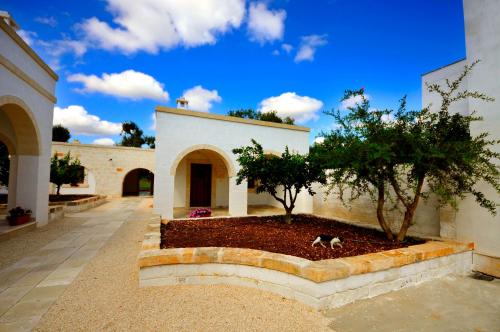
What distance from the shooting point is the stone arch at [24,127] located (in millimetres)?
6032

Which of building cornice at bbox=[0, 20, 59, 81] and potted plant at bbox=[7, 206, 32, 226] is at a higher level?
building cornice at bbox=[0, 20, 59, 81]

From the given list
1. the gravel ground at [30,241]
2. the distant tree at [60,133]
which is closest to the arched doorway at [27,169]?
the gravel ground at [30,241]

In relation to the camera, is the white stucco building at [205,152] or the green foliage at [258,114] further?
the green foliage at [258,114]

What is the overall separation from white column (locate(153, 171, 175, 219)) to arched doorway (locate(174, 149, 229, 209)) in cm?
346

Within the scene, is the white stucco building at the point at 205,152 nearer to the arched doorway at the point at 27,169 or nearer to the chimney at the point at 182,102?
the chimney at the point at 182,102

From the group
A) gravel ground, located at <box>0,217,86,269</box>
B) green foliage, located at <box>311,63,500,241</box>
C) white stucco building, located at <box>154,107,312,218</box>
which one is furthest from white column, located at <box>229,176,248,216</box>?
gravel ground, located at <box>0,217,86,269</box>

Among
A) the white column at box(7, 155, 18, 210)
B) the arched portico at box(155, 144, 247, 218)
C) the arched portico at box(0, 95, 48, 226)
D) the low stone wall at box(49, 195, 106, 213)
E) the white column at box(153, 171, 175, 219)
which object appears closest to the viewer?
the arched portico at box(0, 95, 48, 226)

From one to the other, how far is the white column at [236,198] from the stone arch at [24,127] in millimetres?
5992

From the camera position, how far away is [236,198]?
900cm

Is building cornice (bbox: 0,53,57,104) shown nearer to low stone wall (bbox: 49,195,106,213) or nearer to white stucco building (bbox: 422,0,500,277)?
low stone wall (bbox: 49,195,106,213)

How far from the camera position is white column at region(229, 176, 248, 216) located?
896 cm

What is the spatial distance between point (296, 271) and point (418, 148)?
2794mm

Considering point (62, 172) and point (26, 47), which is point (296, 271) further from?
point (62, 172)

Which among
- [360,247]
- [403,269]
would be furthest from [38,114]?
[403,269]
